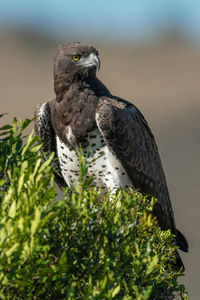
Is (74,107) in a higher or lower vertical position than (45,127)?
higher

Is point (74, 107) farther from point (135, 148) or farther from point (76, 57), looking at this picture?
point (135, 148)

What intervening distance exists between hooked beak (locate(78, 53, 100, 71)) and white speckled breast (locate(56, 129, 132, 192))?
592 millimetres

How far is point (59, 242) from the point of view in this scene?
136 inches

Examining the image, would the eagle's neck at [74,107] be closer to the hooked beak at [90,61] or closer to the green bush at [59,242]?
the hooked beak at [90,61]

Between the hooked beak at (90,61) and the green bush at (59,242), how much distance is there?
2.33 metres

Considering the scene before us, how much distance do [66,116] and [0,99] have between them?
31.5 m

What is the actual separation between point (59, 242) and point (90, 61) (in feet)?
9.64

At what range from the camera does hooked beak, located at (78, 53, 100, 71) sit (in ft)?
20.0

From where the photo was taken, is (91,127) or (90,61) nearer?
(91,127)

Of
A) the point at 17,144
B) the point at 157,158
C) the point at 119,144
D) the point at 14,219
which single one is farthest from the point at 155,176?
the point at 14,219

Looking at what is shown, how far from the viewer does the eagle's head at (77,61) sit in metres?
6.12

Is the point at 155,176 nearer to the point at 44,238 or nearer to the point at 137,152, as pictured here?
the point at 137,152

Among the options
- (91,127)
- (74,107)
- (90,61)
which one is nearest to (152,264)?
(91,127)

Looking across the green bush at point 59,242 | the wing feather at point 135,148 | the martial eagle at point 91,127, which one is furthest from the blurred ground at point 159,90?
the green bush at point 59,242
